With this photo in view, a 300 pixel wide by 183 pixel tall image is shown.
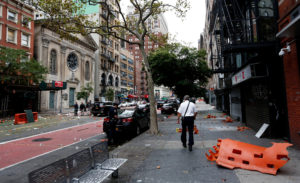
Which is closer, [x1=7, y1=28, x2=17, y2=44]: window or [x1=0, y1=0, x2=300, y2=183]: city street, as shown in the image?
[x1=0, y1=0, x2=300, y2=183]: city street

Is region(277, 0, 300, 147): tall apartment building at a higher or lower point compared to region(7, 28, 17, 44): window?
lower

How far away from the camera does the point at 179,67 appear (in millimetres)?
23047

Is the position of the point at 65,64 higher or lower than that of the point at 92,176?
higher

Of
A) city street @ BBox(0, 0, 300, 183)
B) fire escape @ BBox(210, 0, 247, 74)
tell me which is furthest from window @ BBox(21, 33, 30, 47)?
fire escape @ BBox(210, 0, 247, 74)

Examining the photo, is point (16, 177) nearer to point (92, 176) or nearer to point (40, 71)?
point (92, 176)

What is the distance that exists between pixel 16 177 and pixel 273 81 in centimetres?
954

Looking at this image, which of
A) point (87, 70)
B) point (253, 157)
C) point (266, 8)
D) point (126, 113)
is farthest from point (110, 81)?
point (253, 157)

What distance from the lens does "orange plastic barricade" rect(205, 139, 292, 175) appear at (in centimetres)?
415

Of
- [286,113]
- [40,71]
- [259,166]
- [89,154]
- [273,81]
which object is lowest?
[259,166]

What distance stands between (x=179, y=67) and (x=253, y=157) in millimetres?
19137

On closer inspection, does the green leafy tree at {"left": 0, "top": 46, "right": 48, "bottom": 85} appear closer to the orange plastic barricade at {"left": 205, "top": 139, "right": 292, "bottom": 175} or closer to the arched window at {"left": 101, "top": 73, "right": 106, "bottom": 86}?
the orange plastic barricade at {"left": 205, "top": 139, "right": 292, "bottom": 175}

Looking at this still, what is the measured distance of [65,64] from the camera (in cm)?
3772

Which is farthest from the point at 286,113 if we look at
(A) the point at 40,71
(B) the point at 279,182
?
(A) the point at 40,71

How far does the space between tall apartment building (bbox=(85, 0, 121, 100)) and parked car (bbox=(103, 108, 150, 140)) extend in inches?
1474
